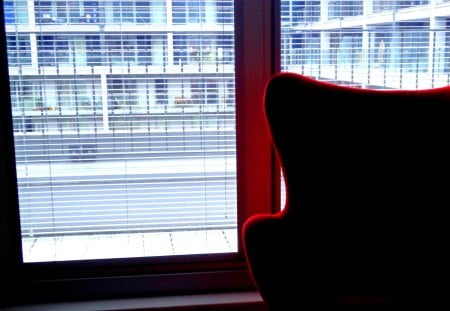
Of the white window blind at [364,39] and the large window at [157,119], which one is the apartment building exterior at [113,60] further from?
the white window blind at [364,39]

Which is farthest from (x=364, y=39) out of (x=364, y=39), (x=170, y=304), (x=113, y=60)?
(x=170, y=304)

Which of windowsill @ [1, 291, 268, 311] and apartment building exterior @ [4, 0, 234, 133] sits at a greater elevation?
apartment building exterior @ [4, 0, 234, 133]

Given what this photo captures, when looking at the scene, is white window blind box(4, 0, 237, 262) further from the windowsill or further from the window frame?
the windowsill

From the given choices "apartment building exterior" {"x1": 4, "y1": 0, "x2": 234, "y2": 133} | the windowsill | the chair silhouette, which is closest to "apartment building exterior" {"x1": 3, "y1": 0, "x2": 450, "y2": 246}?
"apartment building exterior" {"x1": 4, "y1": 0, "x2": 234, "y2": 133}

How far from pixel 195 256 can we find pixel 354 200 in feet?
2.68

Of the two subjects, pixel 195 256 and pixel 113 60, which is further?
pixel 195 256

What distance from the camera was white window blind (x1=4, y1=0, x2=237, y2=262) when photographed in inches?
70.5

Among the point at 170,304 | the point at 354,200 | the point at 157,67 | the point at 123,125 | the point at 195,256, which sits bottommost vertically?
the point at 170,304

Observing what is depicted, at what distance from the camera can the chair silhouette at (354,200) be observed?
4.14ft

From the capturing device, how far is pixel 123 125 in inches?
73.0

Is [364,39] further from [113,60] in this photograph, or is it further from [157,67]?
[113,60]

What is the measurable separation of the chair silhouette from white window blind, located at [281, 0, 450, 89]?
23.8 inches

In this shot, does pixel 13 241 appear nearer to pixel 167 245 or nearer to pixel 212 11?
pixel 167 245

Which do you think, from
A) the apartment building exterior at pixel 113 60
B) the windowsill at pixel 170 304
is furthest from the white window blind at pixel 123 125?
the windowsill at pixel 170 304
